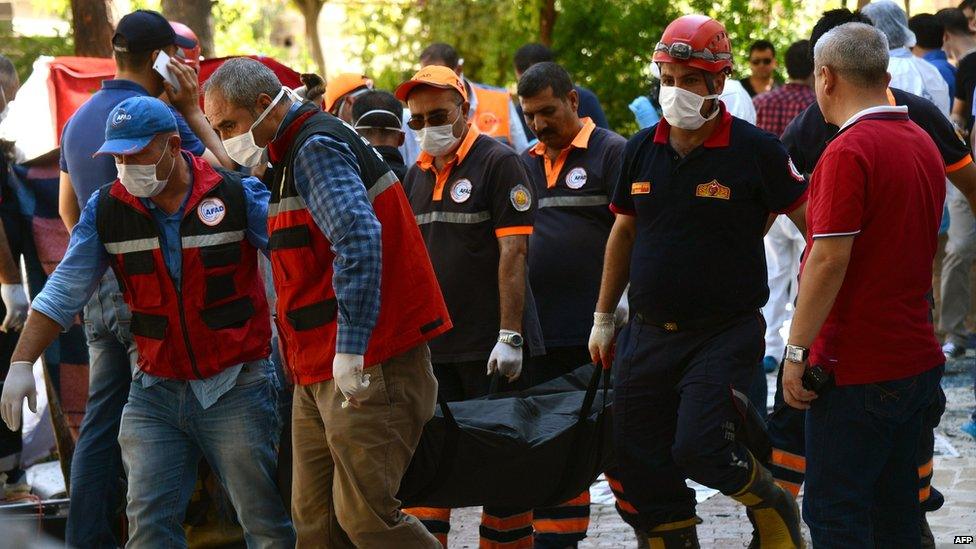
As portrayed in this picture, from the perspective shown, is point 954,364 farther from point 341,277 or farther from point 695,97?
point 341,277

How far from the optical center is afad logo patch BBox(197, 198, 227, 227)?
4.83 meters

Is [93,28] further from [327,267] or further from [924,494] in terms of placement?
[924,494]

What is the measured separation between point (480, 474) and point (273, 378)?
2.72 ft

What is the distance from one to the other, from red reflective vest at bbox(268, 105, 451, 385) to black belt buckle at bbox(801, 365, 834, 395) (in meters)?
1.16

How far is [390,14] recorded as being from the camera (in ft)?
53.3

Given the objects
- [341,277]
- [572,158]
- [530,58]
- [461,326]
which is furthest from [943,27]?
[341,277]

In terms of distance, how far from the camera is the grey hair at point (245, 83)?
14.5 feet

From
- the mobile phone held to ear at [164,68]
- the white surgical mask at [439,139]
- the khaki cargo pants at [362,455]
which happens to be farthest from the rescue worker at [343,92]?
the khaki cargo pants at [362,455]

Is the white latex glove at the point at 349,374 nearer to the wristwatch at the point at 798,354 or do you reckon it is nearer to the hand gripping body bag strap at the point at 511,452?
the hand gripping body bag strap at the point at 511,452

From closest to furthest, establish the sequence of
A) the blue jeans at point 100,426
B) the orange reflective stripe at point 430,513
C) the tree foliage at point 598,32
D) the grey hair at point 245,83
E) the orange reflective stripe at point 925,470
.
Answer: the grey hair at point 245,83 → the orange reflective stripe at point 925,470 → the blue jeans at point 100,426 → the orange reflective stripe at point 430,513 → the tree foliage at point 598,32

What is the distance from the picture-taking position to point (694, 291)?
4730 mm

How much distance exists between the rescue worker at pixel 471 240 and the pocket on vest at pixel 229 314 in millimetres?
1054

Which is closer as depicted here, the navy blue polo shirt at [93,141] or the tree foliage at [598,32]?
the navy blue polo shirt at [93,141]

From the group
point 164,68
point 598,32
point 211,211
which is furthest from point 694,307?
point 598,32
